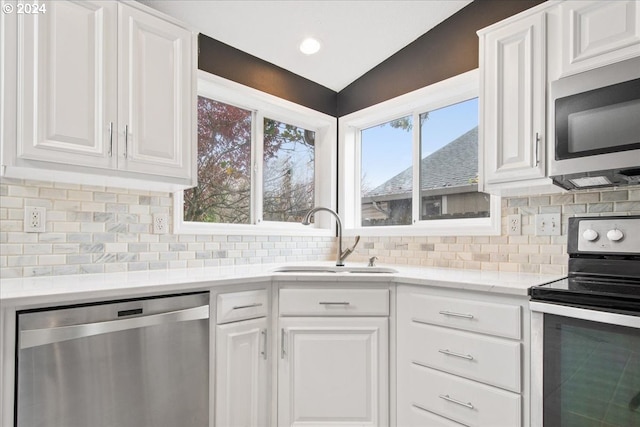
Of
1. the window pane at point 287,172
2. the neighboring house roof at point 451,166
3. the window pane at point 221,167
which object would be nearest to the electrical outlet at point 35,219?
the window pane at point 221,167

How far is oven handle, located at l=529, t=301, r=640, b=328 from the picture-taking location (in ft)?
3.87

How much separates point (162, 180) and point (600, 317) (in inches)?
73.2

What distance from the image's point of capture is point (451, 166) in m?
2.56

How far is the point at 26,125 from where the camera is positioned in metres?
1.43

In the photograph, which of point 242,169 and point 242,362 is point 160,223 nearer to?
point 242,169

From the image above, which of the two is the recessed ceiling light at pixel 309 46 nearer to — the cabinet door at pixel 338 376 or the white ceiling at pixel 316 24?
the white ceiling at pixel 316 24

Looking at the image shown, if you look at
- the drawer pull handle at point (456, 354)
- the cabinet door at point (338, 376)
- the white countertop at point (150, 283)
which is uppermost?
the white countertop at point (150, 283)

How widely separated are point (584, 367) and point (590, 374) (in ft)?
0.08

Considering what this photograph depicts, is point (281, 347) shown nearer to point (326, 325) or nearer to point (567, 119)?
point (326, 325)

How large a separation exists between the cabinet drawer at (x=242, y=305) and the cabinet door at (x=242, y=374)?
3 centimetres

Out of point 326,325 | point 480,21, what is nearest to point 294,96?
point 480,21

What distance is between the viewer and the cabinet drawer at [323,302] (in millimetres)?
1913

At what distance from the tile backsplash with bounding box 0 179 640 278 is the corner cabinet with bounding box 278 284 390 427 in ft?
2.44

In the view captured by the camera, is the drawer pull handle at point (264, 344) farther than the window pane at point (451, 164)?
No
